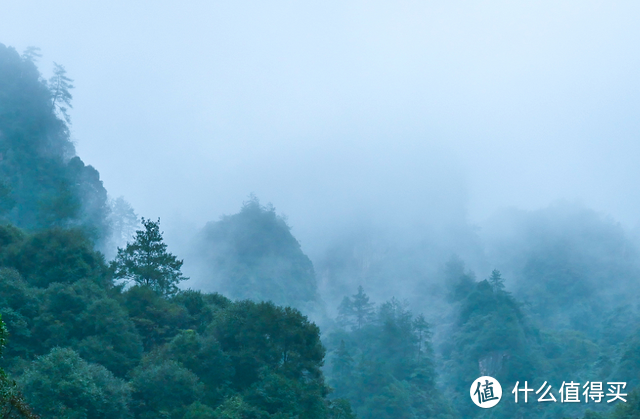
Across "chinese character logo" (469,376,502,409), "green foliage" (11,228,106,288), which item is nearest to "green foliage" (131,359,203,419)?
"green foliage" (11,228,106,288)

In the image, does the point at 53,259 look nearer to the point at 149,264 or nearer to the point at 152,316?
the point at 152,316

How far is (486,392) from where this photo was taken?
61.2 m

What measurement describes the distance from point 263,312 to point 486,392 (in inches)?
1378

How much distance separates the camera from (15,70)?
248 feet

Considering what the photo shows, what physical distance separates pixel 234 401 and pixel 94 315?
8.65m

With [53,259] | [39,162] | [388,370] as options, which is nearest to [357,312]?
[388,370]

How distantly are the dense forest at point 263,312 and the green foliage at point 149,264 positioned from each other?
11 cm

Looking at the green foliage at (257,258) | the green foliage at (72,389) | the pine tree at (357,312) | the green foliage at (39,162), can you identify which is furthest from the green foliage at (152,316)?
the pine tree at (357,312)

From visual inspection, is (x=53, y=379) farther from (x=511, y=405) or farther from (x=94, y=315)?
(x=511, y=405)

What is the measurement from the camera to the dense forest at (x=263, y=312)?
3000 centimetres

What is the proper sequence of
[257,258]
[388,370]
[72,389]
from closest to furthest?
[72,389] < [388,370] < [257,258]

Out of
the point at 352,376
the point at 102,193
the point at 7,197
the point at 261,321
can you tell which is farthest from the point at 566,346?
the point at 7,197

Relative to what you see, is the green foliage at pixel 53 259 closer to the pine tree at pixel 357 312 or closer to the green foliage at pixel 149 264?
the green foliage at pixel 149 264

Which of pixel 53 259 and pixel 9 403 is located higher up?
pixel 53 259
